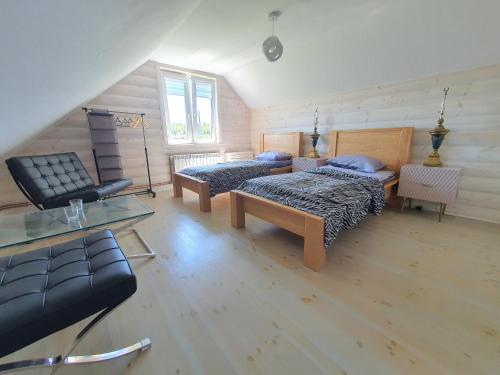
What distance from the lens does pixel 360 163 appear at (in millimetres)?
3035

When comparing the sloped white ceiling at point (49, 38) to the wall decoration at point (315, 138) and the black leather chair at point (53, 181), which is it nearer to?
the black leather chair at point (53, 181)

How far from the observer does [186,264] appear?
1787 millimetres

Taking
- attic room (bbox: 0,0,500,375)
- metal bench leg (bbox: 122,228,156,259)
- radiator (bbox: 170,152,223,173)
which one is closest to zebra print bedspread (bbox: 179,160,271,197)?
attic room (bbox: 0,0,500,375)

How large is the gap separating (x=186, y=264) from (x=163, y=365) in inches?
31.6

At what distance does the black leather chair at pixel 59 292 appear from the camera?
780 millimetres

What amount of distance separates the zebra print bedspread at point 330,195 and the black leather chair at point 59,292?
1337 mm

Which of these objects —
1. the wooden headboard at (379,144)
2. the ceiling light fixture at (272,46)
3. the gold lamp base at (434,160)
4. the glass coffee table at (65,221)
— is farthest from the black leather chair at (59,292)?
the wooden headboard at (379,144)

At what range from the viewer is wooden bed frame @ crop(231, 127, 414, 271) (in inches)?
65.9

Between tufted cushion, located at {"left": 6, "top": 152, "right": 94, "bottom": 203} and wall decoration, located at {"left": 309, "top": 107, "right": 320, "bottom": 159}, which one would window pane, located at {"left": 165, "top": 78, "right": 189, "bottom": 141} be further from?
wall decoration, located at {"left": 309, "top": 107, "right": 320, "bottom": 159}

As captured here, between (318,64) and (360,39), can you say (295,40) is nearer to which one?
(318,64)

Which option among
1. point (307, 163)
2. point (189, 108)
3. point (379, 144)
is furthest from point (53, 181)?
point (379, 144)

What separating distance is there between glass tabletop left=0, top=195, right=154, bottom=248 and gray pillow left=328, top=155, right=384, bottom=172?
2.64 m

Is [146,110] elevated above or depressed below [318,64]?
below

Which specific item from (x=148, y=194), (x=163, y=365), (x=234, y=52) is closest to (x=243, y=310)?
(x=163, y=365)
